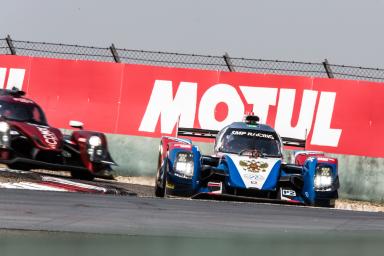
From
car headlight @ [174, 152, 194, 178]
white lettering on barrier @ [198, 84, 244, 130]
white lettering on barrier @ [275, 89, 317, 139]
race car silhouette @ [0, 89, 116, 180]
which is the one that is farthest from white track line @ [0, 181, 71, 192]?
white lettering on barrier @ [275, 89, 317, 139]

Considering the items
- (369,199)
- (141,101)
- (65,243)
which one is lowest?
(65,243)

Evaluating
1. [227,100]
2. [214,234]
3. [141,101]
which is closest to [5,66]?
[141,101]

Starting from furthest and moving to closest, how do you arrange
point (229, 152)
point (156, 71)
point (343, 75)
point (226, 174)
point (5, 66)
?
point (5, 66), point (156, 71), point (343, 75), point (229, 152), point (226, 174)

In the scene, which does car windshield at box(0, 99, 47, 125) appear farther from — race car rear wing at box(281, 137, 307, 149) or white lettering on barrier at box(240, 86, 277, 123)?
race car rear wing at box(281, 137, 307, 149)


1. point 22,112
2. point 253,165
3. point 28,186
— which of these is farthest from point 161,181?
point 22,112

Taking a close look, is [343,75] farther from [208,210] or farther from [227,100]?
[208,210]

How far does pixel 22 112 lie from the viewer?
18.0m

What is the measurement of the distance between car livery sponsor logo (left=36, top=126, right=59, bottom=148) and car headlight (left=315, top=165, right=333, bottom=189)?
16.6 feet

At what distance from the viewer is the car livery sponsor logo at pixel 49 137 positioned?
17.1m

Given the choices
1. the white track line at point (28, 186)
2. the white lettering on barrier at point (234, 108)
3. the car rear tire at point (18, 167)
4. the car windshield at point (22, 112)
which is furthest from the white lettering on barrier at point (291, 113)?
the white track line at point (28, 186)

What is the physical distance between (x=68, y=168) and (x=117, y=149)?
200 centimetres

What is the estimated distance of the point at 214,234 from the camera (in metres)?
7.87

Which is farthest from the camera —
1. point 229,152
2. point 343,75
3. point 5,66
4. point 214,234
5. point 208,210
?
point 5,66

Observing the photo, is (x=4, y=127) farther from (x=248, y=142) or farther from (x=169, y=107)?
(x=248, y=142)
